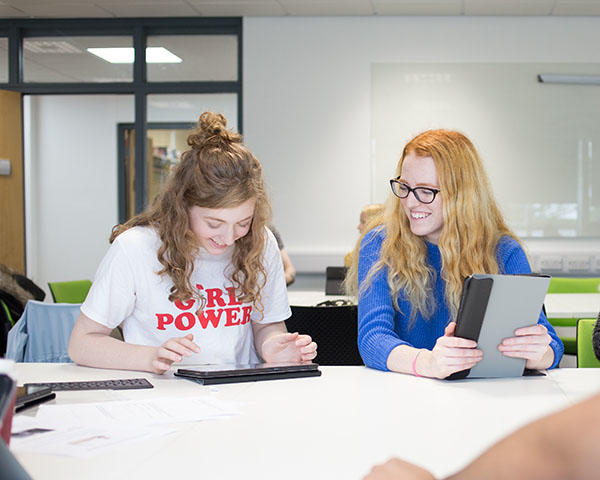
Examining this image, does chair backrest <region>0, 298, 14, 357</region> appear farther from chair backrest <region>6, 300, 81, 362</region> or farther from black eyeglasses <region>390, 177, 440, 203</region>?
black eyeglasses <region>390, 177, 440, 203</region>

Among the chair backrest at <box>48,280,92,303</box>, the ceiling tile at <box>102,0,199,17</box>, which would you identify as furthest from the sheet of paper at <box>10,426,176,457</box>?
the ceiling tile at <box>102,0,199,17</box>

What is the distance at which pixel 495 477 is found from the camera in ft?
2.00

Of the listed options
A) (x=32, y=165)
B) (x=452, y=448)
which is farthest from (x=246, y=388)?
(x=32, y=165)

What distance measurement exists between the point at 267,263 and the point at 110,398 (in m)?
0.74

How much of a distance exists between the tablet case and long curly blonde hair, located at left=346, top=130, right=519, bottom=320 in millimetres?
291

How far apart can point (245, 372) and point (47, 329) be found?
4.51 ft

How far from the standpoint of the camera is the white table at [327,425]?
1.04 metres

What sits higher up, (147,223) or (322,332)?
(147,223)

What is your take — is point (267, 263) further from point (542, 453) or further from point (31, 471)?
point (542, 453)

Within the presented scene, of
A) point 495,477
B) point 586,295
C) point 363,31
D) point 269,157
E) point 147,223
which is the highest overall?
point 363,31

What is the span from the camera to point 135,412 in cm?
131

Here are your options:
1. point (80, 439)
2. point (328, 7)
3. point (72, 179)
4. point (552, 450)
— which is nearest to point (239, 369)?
point (80, 439)

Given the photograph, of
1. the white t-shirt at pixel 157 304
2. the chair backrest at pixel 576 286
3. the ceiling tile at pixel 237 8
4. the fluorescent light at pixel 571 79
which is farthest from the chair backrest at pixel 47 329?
the fluorescent light at pixel 571 79

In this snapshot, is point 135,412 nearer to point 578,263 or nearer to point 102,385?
point 102,385
